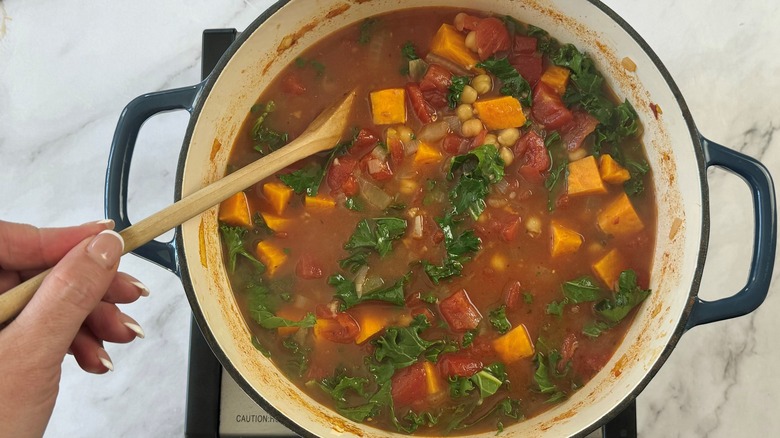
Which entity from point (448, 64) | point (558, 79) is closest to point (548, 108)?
point (558, 79)

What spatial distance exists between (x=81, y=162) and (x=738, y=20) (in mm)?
3663

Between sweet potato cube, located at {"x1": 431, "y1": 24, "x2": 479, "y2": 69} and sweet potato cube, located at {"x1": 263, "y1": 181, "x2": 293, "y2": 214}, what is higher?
sweet potato cube, located at {"x1": 431, "y1": 24, "x2": 479, "y2": 69}

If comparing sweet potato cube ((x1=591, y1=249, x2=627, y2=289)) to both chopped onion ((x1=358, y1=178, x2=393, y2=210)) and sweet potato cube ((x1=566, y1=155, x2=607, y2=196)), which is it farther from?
chopped onion ((x1=358, y1=178, x2=393, y2=210))

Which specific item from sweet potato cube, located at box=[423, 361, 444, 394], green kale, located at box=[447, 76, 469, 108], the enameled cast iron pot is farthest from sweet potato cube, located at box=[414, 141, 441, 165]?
sweet potato cube, located at box=[423, 361, 444, 394]

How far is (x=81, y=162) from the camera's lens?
3.79 meters

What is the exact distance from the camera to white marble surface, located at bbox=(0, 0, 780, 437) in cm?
354

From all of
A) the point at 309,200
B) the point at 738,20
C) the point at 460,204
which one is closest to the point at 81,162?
the point at 309,200

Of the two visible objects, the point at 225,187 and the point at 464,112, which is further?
the point at 464,112

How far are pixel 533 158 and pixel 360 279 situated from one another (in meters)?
1.03

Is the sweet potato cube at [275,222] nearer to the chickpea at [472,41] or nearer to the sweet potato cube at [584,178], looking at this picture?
the chickpea at [472,41]

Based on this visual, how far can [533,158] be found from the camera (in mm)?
3340

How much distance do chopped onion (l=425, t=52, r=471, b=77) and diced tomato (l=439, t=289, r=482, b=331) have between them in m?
1.08

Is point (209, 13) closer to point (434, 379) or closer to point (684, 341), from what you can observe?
point (434, 379)

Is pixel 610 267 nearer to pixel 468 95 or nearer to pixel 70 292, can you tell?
pixel 468 95
